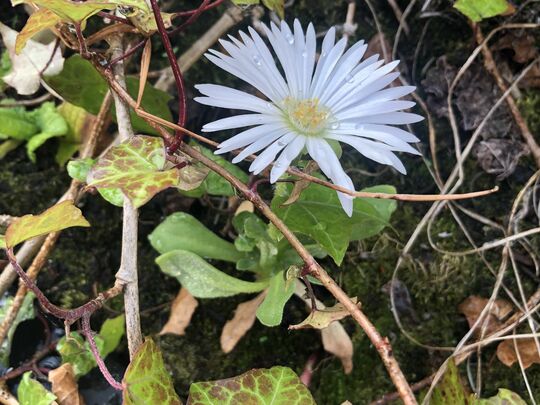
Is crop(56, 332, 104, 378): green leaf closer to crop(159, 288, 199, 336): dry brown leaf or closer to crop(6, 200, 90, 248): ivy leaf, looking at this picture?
crop(159, 288, 199, 336): dry brown leaf

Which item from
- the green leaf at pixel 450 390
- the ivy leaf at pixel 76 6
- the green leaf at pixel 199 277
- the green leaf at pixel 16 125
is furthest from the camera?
the green leaf at pixel 16 125

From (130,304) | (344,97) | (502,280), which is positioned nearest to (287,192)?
(344,97)

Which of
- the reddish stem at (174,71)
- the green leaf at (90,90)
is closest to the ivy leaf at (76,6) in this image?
the reddish stem at (174,71)

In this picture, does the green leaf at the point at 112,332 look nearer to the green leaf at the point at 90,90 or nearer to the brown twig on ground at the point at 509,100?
the green leaf at the point at 90,90

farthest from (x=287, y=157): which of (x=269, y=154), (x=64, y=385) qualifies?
(x=64, y=385)

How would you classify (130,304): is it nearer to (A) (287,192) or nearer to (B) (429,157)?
(A) (287,192)

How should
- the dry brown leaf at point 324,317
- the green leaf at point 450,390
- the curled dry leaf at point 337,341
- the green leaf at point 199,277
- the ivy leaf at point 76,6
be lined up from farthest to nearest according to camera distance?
the curled dry leaf at point 337,341, the green leaf at point 199,277, the green leaf at point 450,390, the dry brown leaf at point 324,317, the ivy leaf at point 76,6
